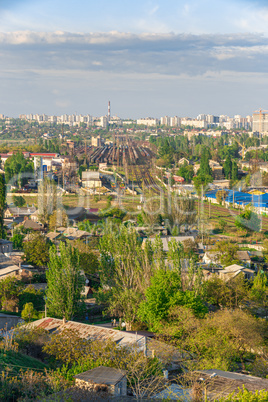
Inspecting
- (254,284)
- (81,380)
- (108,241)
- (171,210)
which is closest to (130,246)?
(108,241)

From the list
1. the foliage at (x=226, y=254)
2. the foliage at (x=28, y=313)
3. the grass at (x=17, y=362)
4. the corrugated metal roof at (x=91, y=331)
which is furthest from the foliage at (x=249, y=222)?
the grass at (x=17, y=362)

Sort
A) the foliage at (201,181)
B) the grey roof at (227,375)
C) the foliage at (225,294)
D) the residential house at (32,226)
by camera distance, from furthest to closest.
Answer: the foliage at (201,181)
the residential house at (32,226)
the foliage at (225,294)
the grey roof at (227,375)

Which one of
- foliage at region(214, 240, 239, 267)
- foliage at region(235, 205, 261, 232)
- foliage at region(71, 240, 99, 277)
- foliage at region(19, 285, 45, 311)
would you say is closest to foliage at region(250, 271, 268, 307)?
foliage at region(214, 240, 239, 267)

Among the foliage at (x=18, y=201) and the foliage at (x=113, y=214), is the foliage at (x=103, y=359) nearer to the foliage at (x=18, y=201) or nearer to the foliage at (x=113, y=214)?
the foliage at (x=113, y=214)

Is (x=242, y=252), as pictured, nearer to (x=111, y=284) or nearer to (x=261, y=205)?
(x=111, y=284)

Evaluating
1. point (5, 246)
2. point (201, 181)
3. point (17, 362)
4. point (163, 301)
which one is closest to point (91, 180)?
point (201, 181)

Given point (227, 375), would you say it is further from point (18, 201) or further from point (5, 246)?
point (18, 201)
